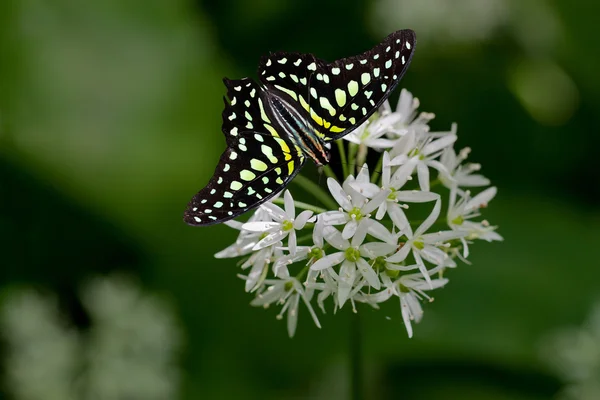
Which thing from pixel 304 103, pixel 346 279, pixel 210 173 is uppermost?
pixel 210 173

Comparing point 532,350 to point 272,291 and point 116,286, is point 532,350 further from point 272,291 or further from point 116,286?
point 116,286

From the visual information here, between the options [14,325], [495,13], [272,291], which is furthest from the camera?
[495,13]

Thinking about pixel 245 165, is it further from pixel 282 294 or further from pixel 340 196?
pixel 282 294

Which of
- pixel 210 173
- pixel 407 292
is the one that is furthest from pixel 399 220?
pixel 210 173

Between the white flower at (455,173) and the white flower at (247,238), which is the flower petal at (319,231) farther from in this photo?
the white flower at (455,173)

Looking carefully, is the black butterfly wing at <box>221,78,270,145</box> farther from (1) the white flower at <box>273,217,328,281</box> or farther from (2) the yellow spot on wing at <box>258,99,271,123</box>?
(1) the white flower at <box>273,217,328,281</box>

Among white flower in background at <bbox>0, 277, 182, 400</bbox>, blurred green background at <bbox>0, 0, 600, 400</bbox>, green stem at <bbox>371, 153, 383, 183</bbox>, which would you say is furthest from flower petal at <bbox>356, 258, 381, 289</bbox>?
white flower in background at <bbox>0, 277, 182, 400</bbox>

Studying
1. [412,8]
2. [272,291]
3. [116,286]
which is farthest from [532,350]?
[412,8]
